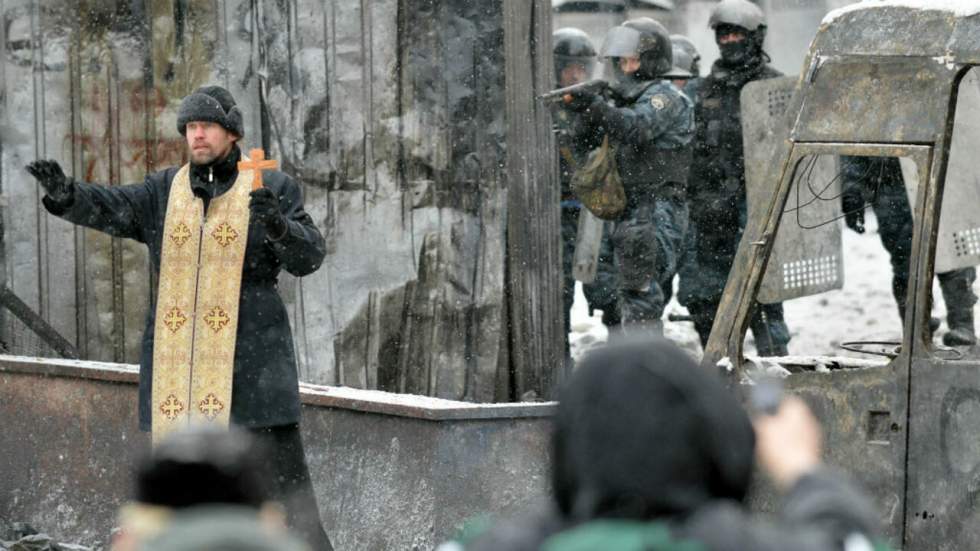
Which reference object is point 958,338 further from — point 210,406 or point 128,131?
point 210,406

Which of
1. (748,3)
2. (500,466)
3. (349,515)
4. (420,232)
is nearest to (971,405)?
(500,466)

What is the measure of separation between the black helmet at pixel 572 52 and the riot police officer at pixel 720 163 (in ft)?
4.94

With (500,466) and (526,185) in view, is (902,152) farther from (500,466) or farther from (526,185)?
(526,185)

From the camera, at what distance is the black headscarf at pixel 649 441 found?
249 cm

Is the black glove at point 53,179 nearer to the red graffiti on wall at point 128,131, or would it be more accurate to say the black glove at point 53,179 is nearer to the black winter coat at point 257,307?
the black winter coat at point 257,307

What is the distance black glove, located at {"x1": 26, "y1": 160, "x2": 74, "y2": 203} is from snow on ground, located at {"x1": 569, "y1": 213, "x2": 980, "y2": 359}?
642 centimetres

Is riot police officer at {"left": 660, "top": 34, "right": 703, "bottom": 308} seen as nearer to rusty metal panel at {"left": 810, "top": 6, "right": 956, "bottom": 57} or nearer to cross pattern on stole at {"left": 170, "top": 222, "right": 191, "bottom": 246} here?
rusty metal panel at {"left": 810, "top": 6, "right": 956, "bottom": 57}

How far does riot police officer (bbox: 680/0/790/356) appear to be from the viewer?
35.8 ft

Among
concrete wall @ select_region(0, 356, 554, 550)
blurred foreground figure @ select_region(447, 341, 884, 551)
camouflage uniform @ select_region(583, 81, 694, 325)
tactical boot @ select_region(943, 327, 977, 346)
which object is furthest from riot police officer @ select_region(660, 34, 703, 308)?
blurred foreground figure @ select_region(447, 341, 884, 551)

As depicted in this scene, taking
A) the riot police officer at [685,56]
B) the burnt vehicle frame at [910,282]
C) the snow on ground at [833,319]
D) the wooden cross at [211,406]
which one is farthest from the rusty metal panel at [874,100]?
the riot police officer at [685,56]

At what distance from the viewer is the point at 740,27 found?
438 inches

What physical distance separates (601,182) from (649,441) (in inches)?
294

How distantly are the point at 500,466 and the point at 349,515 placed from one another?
2.11ft

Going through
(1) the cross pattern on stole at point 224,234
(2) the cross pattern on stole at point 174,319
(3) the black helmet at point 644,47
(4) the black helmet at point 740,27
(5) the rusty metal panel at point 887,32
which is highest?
(4) the black helmet at point 740,27
